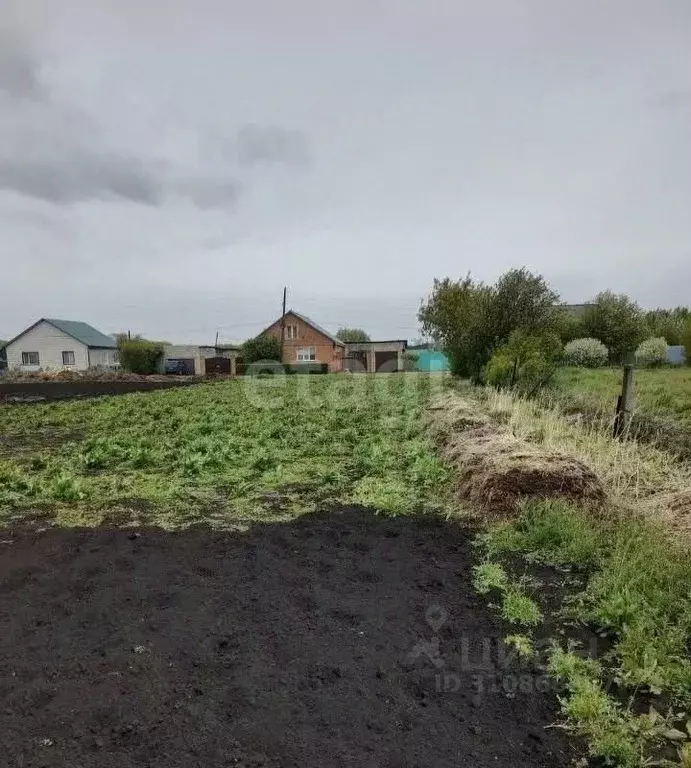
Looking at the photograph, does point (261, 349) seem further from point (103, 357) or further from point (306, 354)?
point (103, 357)

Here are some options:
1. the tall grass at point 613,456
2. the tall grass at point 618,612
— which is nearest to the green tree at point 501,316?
the tall grass at point 613,456

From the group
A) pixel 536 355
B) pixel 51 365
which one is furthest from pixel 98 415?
pixel 51 365

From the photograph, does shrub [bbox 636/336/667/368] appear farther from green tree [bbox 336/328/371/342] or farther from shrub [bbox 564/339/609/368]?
green tree [bbox 336/328/371/342]

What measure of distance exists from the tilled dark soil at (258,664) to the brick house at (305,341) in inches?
1457

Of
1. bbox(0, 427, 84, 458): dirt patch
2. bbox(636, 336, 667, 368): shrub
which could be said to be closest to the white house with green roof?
bbox(0, 427, 84, 458): dirt patch

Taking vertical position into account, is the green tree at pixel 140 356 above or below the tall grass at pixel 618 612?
above

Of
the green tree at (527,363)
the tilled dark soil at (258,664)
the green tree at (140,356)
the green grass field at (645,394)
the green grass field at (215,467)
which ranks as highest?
the green tree at (140,356)

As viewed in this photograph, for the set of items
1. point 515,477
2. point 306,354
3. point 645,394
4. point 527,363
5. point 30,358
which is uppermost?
point 30,358

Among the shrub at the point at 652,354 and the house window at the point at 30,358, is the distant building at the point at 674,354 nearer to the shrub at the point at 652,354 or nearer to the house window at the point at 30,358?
the shrub at the point at 652,354

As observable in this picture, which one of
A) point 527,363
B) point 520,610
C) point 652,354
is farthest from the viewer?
point 652,354

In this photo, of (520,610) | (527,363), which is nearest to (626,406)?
(527,363)

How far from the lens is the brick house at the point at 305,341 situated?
40.7m

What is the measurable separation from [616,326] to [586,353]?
5.59 meters

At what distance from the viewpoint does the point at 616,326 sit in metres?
28.1
